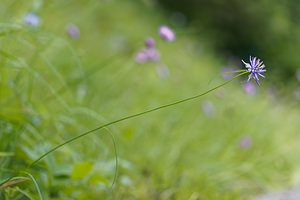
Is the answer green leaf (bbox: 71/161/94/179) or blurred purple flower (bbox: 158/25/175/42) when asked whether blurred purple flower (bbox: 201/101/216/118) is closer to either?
blurred purple flower (bbox: 158/25/175/42)

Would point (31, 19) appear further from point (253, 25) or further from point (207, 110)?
point (253, 25)

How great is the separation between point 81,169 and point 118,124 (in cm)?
69

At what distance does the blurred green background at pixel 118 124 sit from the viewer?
0.82 meters

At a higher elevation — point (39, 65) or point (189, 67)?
point (189, 67)

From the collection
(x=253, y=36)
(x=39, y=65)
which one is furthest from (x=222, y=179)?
(x=253, y=36)

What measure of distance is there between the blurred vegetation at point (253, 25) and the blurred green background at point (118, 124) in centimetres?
224

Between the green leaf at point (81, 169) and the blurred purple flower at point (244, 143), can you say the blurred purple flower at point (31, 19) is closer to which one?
the green leaf at point (81, 169)

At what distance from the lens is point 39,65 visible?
1.59 metres

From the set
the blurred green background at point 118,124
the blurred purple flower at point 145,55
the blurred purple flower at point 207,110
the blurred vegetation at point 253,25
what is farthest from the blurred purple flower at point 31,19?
the blurred vegetation at point 253,25

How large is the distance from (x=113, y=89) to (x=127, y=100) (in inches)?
8.2

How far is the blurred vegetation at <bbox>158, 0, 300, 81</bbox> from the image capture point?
5.40 metres

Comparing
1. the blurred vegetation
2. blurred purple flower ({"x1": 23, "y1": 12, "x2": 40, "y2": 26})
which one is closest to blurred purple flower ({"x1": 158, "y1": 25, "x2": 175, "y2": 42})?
blurred purple flower ({"x1": 23, "y1": 12, "x2": 40, "y2": 26})

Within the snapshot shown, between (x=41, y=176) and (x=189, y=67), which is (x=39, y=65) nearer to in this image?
(x=41, y=176)

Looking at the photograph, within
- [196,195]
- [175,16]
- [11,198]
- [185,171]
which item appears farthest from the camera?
[175,16]
